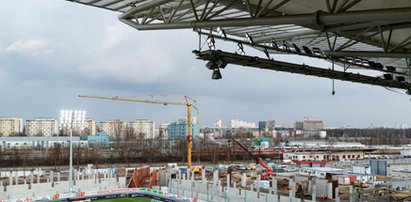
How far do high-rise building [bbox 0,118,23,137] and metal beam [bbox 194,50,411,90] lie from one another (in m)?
128

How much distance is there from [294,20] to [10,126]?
14550cm

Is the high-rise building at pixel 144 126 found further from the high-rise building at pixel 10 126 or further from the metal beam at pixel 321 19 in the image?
the metal beam at pixel 321 19

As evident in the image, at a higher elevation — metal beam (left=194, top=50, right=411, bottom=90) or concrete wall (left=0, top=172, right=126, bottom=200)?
metal beam (left=194, top=50, right=411, bottom=90)

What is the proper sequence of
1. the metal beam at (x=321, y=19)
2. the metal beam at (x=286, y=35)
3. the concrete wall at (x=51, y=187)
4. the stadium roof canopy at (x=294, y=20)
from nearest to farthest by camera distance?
1. the metal beam at (x=321, y=19)
2. the stadium roof canopy at (x=294, y=20)
3. the metal beam at (x=286, y=35)
4. the concrete wall at (x=51, y=187)

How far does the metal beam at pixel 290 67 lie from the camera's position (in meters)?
10.9

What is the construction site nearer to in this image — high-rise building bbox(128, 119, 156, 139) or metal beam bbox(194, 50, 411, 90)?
metal beam bbox(194, 50, 411, 90)

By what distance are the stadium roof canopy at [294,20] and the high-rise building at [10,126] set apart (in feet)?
419

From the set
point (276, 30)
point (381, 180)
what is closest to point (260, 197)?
point (276, 30)

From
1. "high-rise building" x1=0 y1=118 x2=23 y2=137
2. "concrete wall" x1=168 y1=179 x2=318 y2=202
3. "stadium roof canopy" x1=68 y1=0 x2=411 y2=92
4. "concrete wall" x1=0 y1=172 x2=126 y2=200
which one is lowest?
"concrete wall" x1=0 y1=172 x2=126 y2=200

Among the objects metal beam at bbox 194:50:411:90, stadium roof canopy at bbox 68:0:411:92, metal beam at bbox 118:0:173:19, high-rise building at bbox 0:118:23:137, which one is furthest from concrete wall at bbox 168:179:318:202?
high-rise building at bbox 0:118:23:137

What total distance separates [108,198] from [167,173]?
7.19m

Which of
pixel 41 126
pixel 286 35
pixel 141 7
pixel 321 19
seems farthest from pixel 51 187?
pixel 41 126

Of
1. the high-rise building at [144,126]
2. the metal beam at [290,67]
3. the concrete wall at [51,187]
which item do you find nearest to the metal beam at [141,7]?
the metal beam at [290,67]

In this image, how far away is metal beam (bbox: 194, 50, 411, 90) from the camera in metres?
10.9
